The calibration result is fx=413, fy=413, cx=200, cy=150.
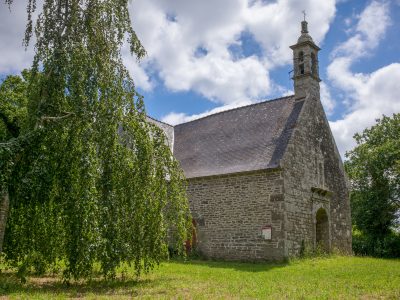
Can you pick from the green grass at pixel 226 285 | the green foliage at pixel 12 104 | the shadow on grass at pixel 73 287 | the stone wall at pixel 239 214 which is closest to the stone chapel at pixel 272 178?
the stone wall at pixel 239 214

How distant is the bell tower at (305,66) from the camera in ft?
55.9

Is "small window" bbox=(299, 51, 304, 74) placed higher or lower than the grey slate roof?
higher

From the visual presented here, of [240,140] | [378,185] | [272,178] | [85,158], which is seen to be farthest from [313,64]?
[85,158]

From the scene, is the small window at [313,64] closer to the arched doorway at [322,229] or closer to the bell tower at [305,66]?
the bell tower at [305,66]

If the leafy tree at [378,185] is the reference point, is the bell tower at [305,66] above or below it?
above

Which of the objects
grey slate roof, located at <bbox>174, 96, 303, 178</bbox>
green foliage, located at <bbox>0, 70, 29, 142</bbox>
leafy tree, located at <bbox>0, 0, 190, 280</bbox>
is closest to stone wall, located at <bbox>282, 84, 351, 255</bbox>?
grey slate roof, located at <bbox>174, 96, 303, 178</bbox>

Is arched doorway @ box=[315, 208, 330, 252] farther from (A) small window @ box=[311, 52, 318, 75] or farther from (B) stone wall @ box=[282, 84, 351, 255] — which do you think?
(A) small window @ box=[311, 52, 318, 75]

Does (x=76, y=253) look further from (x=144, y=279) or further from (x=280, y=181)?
(x=280, y=181)

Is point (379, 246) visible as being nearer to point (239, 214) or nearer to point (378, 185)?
point (378, 185)

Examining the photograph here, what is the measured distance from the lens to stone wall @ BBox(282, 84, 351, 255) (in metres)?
14.8

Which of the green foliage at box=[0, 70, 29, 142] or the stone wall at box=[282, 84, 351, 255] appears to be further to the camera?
the stone wall at box=[282, 84, 351, 255]

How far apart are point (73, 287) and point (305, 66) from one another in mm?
13084

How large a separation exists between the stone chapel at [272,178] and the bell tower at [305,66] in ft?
0.14

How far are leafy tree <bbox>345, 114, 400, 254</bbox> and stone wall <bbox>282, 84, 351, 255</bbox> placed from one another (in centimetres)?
498
